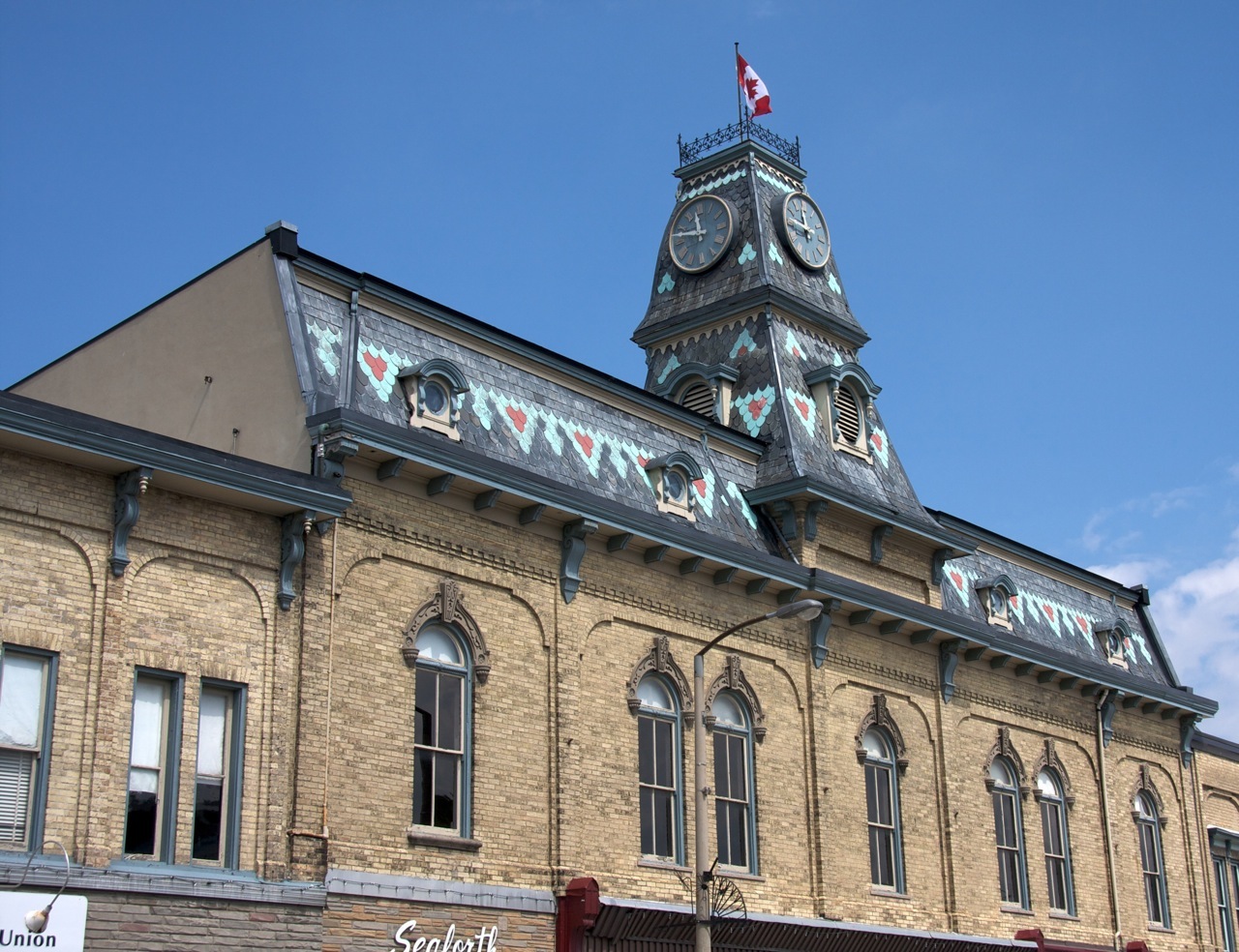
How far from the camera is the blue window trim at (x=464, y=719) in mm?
23516

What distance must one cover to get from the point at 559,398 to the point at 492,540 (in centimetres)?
A: 360

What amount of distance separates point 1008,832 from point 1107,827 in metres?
Answer: 3.83

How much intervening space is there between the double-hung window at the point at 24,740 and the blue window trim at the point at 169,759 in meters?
1.03

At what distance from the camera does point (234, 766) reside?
20750 millimetres

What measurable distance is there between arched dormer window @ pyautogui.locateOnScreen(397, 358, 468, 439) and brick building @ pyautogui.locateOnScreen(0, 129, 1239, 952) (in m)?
0.09

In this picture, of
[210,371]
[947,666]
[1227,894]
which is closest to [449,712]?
[210,371]

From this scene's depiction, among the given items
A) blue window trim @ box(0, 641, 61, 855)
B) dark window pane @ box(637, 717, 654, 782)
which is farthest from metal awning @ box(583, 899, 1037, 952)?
blue window trim @ box(0, 641, 61, 855)

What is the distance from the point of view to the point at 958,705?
33594 mm

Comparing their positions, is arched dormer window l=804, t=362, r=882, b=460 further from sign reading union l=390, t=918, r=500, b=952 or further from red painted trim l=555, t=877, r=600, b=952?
sign reading union l=390, t=918, r=500, b=952

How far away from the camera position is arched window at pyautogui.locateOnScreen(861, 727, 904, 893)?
101ft

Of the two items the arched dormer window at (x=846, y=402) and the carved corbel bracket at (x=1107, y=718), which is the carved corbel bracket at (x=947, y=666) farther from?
the carved corbel bracket at (x=1107, y=718)

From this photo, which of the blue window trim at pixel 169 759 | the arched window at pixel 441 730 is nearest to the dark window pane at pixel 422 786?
the arched window at pixel 441 730

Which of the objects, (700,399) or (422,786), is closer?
(422,786)

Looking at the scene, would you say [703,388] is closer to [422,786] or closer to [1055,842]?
[1055,842]
